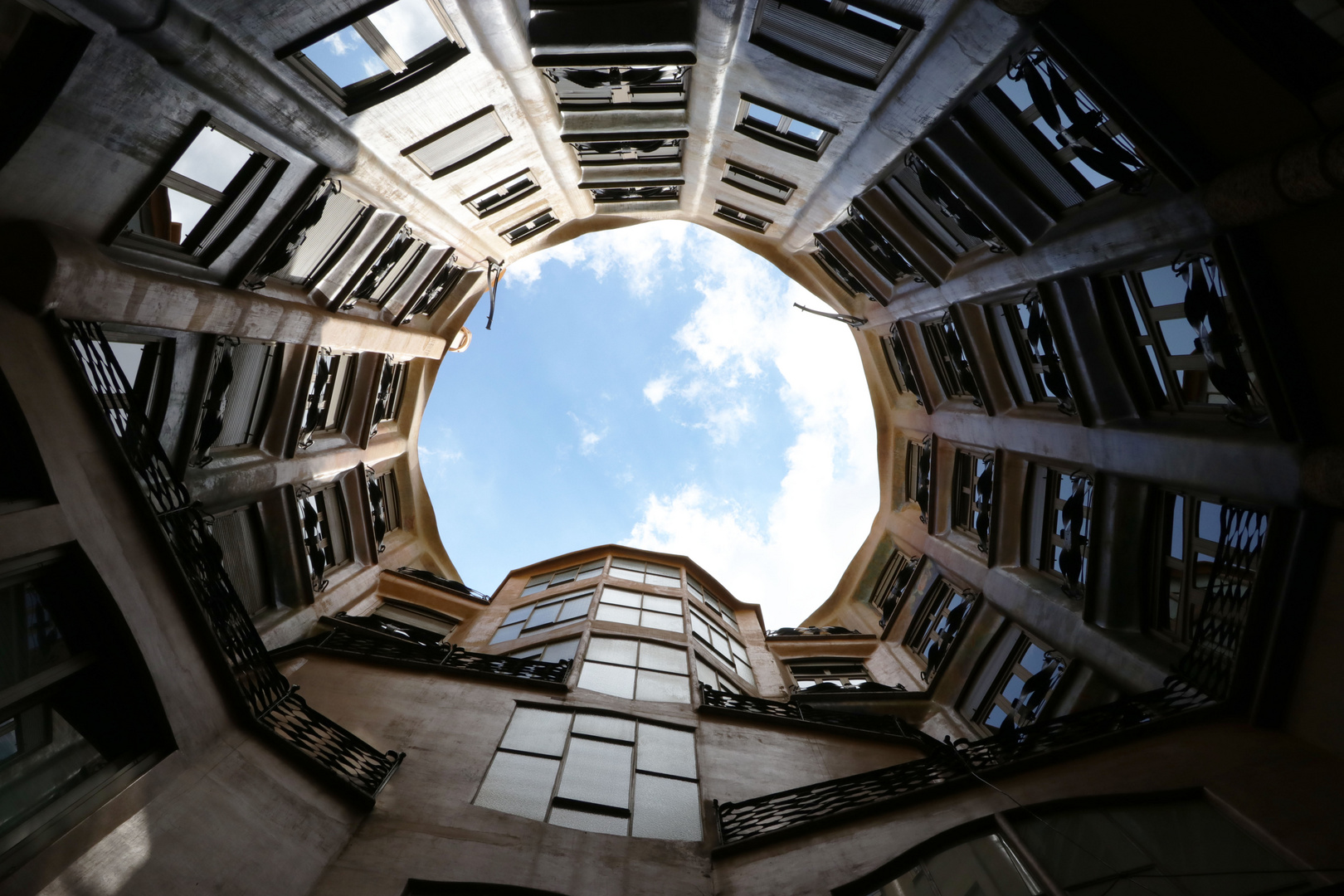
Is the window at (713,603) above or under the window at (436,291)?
under

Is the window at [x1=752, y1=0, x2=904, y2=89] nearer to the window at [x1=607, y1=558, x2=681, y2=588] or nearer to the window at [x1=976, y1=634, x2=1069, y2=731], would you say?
the window at [x1=976, y1=634, x2=1069, y2=731]

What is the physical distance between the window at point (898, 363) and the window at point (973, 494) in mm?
2617

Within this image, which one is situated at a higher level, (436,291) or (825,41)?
(825,41)

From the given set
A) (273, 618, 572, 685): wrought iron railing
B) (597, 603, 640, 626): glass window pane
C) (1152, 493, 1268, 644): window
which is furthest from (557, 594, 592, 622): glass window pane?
(1152, 493, 1268, 644): window

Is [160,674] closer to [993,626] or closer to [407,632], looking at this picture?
[407,632]

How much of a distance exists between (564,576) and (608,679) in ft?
35.1

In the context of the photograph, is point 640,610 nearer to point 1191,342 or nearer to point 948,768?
point 948,768

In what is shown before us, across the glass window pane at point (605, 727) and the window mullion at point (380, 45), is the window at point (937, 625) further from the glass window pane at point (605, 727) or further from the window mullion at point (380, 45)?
the window mullion at point (380, 45)

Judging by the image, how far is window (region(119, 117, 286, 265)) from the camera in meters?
10.9

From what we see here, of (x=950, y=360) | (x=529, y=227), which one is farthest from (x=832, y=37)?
(x=529, y=227)

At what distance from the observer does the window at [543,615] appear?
66.6ft

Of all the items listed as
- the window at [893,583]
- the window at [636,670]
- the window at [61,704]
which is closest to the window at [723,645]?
the window at [636,670]

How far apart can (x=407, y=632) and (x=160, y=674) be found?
12426 mm

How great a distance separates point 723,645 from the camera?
21828mm
